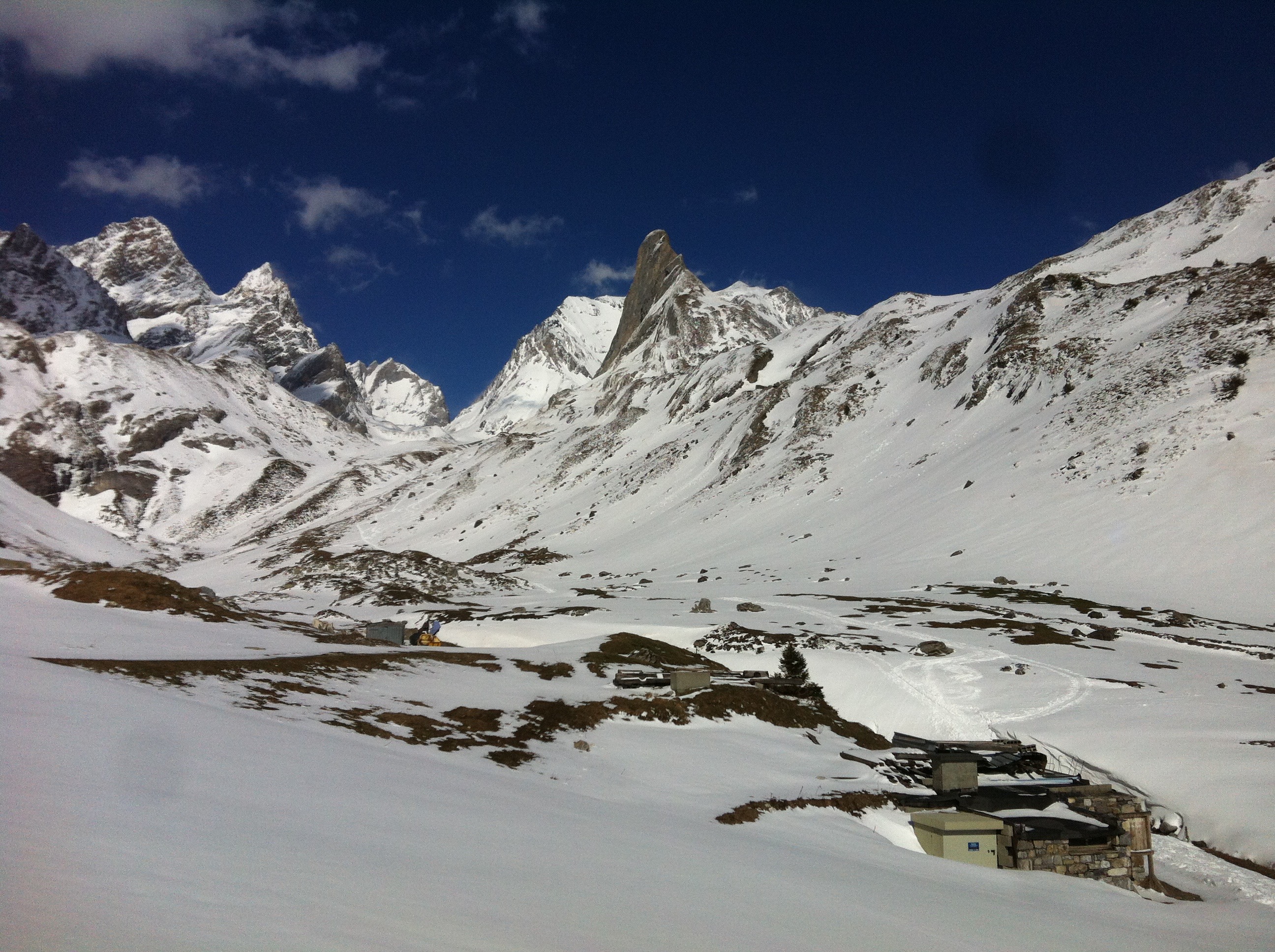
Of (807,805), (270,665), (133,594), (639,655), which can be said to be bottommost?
(807,805)

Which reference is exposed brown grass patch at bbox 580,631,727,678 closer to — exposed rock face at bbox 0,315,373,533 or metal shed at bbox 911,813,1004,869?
metal shed at bbox 911,813,1004,869

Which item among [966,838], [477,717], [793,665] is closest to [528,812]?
[477,717]

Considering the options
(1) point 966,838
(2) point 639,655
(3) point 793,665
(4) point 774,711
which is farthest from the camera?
(2) point 639,655

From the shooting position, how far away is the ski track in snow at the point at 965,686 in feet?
81.0

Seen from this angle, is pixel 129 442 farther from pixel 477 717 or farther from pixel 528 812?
pixel 528 812

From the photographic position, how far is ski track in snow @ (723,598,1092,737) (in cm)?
2469

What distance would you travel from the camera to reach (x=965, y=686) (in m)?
27.7

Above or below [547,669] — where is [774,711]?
below

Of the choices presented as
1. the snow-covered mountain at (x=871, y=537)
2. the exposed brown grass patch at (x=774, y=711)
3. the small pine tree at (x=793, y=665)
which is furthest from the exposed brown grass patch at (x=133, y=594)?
the small pine tree at (x=793, y=665)

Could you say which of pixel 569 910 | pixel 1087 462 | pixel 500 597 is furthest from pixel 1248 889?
pixel 500 597

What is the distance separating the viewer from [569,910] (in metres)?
6.41

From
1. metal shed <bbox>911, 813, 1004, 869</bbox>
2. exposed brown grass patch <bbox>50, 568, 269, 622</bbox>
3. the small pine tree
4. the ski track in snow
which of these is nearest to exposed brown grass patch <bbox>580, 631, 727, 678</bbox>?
the small pine tree

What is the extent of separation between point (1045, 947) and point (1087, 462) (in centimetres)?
5941

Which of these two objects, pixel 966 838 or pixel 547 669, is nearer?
pixel 966 838
